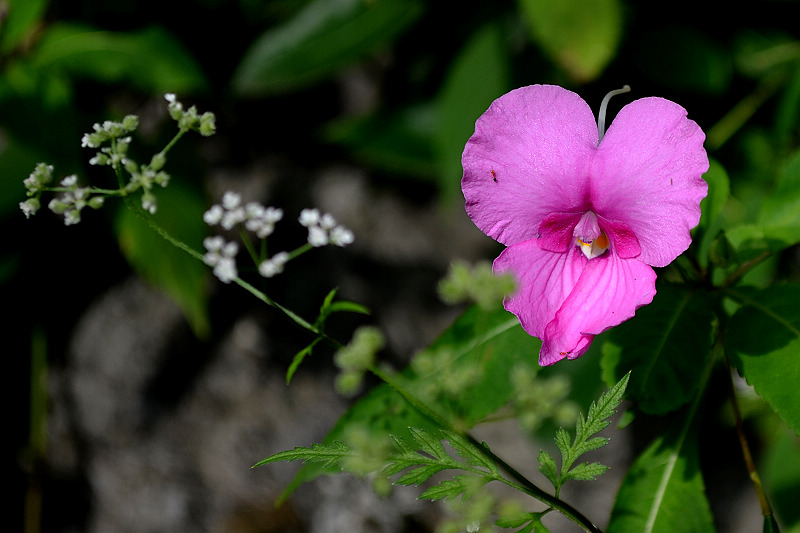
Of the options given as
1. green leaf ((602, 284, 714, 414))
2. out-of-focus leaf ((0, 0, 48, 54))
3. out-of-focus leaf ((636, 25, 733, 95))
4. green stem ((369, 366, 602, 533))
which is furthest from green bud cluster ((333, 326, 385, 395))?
out-of-focus leaf ((636, 25, 733, 95))

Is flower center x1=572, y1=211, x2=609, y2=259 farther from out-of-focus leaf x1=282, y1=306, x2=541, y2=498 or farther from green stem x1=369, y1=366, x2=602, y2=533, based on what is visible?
green stem x1=369, y1=366, x2=602, y2=533

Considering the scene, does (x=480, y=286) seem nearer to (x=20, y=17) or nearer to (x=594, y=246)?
(x=594, y=246)

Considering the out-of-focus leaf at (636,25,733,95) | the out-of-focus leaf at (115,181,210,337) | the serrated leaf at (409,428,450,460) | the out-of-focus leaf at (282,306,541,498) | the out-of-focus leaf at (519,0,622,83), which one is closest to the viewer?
the serrated leaf at (409,428,450,460)

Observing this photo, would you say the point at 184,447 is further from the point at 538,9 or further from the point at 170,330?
the point at 538,9

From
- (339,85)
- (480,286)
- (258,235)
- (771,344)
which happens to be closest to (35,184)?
(258,235)

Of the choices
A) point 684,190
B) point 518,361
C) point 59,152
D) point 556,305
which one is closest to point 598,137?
point 684,190

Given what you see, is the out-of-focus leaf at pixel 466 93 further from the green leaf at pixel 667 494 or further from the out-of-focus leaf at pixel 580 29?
the green leaf at pixel 667 494

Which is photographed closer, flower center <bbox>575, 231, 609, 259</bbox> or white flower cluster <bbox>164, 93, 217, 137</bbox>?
white flower cluster <bbox>164, 93, 217, 137</bbox>
